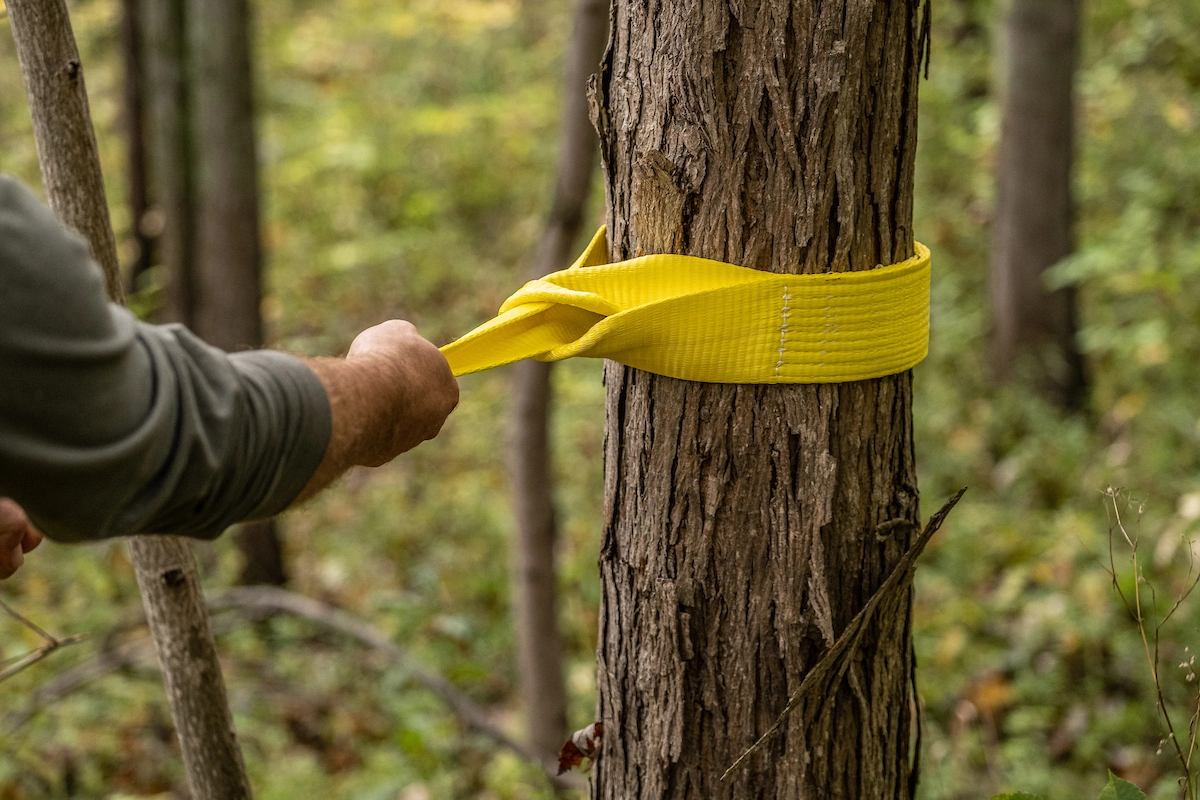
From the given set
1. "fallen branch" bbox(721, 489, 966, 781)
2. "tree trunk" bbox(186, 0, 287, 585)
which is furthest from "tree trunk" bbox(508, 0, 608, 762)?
"tree trunk" bbox(186, 0, 287, 585)

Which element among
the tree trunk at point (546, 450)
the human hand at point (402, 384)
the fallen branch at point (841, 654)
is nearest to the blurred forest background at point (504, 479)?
the tree trunk at point (546, 450)

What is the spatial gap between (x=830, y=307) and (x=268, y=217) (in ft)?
30.9

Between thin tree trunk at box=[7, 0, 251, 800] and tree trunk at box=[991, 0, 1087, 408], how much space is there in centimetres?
552

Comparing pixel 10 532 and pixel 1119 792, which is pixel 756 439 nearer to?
pixel 1119 792

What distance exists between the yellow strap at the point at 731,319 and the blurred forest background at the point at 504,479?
2.20ft

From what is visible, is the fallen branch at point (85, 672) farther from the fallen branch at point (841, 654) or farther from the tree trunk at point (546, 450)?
the fallen branch at point (841, 654)

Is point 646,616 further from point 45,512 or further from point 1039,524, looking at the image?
point 1039,524

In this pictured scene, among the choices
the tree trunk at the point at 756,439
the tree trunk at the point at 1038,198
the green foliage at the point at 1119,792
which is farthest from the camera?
the tree trunk at the point at 1038,198

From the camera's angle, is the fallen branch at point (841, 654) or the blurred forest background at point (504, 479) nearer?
the fallen branch at point (841, 654)

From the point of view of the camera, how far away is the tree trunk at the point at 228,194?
5418 mm

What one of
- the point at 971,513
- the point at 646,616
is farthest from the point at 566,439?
the point at 646,616

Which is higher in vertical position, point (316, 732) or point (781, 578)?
point (781, 578)

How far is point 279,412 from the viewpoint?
116cm

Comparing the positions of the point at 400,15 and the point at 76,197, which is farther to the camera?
the point at 400,15
